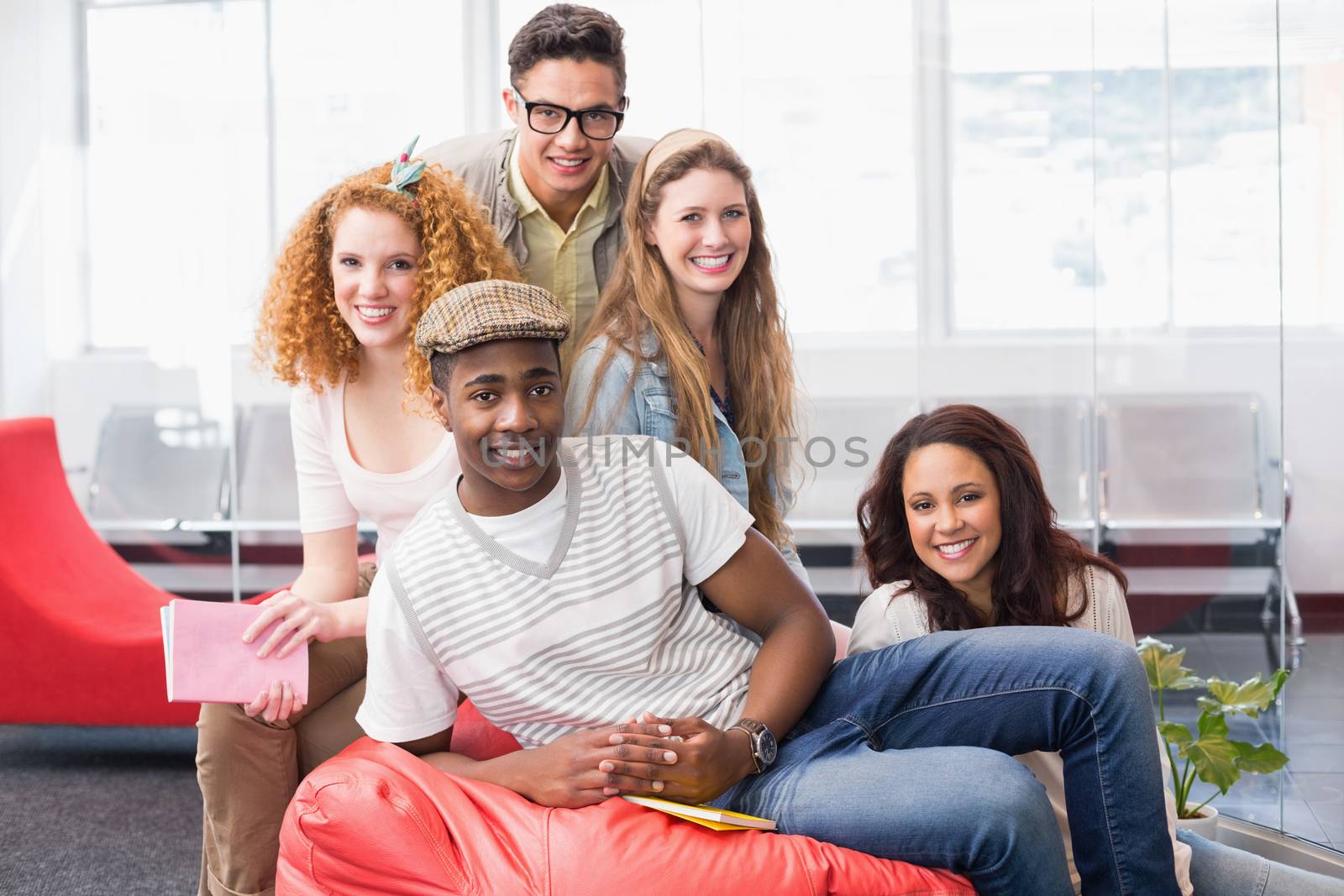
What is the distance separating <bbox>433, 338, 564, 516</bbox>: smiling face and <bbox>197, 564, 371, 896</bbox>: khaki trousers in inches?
22.2

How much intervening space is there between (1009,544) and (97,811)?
7.85 feet

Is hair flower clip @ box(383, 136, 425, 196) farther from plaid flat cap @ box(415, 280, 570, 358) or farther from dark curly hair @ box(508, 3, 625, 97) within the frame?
plaid flat cap @ box(415, 280, 570, 358)

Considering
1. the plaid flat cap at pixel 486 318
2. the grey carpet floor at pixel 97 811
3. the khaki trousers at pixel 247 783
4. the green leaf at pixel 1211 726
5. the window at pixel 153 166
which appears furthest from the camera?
the window at pixel 153 166

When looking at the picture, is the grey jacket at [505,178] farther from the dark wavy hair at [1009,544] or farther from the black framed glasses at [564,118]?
the dark wavy hair at [1009,544]

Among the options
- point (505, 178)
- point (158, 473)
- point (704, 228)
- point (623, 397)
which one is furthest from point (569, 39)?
point (158, 473)

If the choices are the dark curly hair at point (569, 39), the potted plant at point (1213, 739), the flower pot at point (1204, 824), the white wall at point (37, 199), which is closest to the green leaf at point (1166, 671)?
the potted plant at point (1213, 739)

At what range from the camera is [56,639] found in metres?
3.25

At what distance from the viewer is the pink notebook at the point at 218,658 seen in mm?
1843

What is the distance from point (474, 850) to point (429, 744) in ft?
0.80

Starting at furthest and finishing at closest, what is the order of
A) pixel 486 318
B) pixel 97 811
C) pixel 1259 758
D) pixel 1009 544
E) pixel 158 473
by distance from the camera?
pixel 158 473 < pixel 97 811 < pixel 1259 758 < pixel 1009 544 < pixel 486 318

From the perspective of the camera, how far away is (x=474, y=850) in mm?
1626

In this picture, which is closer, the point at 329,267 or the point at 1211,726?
the point at 329,267

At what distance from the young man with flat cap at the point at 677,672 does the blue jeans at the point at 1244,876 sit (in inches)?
15.9

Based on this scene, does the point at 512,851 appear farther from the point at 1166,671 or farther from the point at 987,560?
the point at 1166,671
